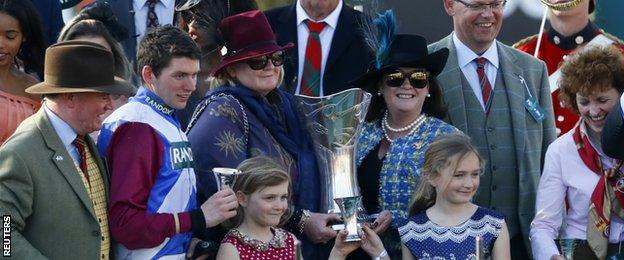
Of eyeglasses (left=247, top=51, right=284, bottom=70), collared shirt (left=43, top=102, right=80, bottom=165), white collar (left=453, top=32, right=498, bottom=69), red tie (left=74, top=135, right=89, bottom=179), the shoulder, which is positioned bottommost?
red tie (left=74, top=135, right=89, bottom=179)

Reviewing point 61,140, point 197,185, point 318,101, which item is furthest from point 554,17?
point 61,140

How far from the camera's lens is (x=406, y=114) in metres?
6.93

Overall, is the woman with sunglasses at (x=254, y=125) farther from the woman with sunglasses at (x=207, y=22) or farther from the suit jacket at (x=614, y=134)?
the suit jacket at (x=614, y=134)

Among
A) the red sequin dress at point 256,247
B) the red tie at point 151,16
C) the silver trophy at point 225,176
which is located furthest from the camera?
the red tie at point 151,16

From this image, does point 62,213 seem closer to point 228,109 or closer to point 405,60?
point 228,109

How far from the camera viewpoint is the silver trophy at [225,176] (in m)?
6.08

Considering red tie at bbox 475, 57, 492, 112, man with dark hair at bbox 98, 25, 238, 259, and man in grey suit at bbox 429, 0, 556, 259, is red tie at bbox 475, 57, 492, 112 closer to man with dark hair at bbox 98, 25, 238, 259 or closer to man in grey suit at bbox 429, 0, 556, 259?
man in grey suit at bbox 429, 0, 556, 259

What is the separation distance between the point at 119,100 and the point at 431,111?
1586 mm

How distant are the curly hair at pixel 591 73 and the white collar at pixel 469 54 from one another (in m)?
0.41

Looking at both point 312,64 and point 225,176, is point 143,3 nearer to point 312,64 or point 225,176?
point 312,64

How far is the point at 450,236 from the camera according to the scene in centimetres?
652

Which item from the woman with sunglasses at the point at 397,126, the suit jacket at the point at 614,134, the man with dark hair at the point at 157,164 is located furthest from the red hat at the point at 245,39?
the suit jacket at the point at 614,134

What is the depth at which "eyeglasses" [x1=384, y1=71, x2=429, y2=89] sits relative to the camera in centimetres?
691

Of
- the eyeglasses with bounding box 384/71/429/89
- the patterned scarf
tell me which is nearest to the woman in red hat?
the eyeglasses with bounding box 384/71/429/89
